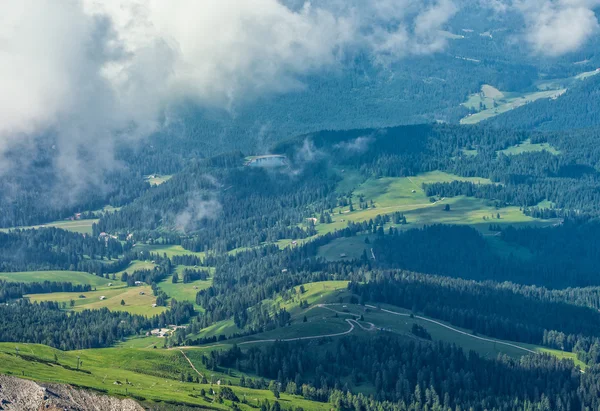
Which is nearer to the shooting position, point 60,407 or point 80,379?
point 60,407

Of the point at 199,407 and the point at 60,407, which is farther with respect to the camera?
the point at 199,407

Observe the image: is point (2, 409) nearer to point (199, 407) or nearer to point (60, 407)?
point (60, 407)

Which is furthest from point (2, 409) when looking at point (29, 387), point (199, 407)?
point (199, 407)

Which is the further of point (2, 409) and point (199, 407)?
point (199, 407)

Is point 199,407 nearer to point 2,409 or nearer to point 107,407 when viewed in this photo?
point 107,407

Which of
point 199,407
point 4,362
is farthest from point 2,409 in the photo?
point 199,407

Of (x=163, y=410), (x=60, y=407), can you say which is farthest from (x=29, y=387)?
(x=163, y=410)

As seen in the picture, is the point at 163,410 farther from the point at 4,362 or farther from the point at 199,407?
the point at 4,362
